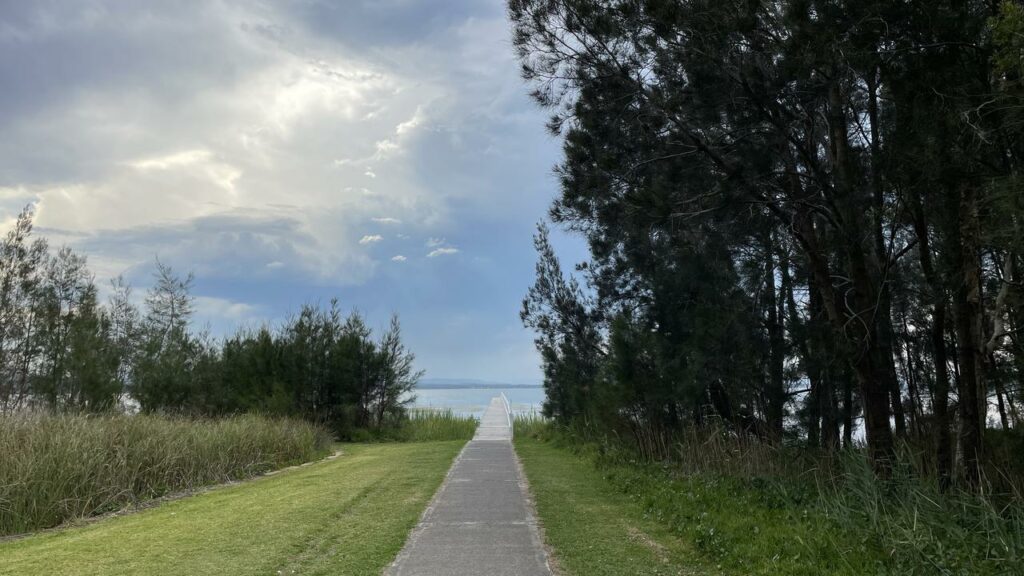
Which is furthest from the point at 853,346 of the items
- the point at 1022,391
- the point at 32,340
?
the point at 32,340

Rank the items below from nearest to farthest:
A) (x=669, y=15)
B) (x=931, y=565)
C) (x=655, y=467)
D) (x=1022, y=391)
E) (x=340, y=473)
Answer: (x=931, y=565)
(x=1022, y=391)
(x=669, y=15)
(x=655, y=467)
(x=340, y=473)

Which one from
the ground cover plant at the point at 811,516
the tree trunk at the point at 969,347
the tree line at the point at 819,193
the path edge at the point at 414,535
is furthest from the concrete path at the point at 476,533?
the tree trunk at the point at 969,347

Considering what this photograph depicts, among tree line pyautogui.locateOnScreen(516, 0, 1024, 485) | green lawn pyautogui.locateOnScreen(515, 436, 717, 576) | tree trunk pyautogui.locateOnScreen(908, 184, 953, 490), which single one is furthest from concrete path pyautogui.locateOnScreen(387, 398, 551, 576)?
tree trunk pyautogui.locateOnScreen(908, 184, 953, 490)

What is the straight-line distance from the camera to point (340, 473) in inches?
511

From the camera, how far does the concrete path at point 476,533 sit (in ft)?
18.5

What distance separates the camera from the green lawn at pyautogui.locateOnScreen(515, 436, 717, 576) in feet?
18.7

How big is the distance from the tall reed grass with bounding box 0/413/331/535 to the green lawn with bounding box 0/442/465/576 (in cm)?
89

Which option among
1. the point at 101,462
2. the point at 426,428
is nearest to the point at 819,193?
the point at 101,462

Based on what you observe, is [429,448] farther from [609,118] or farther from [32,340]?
[32,340]

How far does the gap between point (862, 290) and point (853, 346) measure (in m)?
0.70

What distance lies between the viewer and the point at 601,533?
7.00 m

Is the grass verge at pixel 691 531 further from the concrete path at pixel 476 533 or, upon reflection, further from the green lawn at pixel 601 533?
the concrete path at pixel 476 533

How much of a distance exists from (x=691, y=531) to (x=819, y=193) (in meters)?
4.30

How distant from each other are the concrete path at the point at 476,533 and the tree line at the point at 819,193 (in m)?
3.83
